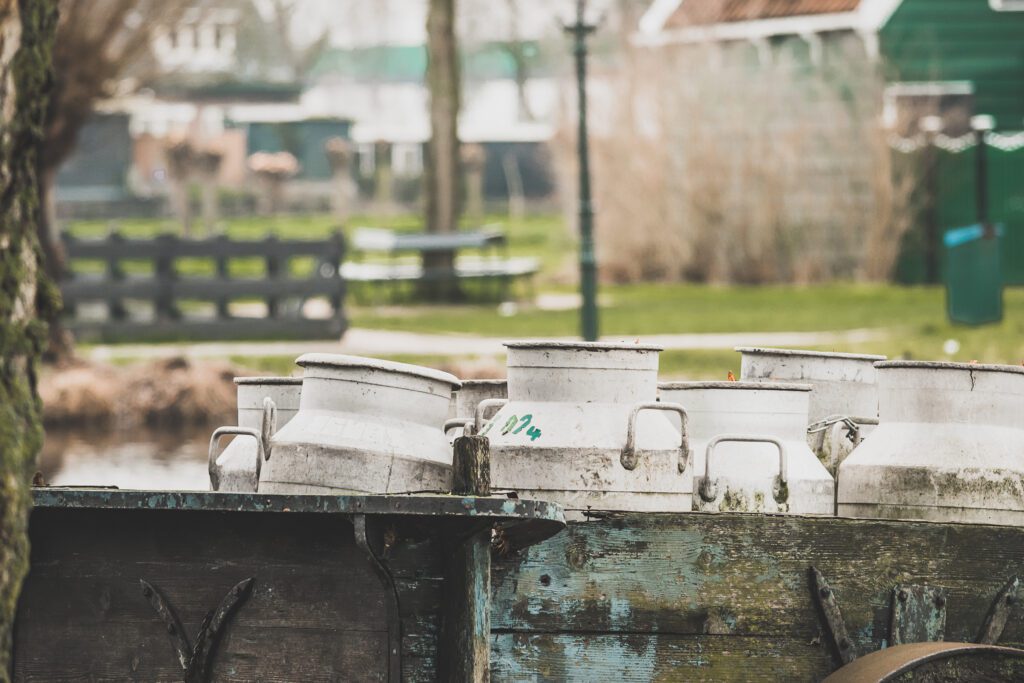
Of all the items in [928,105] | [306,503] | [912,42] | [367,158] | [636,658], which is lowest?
[636,658]

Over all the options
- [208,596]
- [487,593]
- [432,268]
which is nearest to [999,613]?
[487,593]

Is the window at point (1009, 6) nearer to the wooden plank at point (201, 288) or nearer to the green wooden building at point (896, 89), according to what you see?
the green wooden building at point (896, 89)

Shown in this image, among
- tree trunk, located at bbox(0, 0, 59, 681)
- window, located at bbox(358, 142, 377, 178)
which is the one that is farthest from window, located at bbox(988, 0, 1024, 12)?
window, located at bbox(358, 142, 377, 178)

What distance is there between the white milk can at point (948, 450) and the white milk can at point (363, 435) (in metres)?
1.05

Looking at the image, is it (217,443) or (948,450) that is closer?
(948,450)

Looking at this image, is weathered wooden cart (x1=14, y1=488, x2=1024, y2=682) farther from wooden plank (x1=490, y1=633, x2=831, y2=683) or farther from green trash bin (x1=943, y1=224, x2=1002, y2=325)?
green trash bin (x1=943, y1=224, x2=1002, y2=325)

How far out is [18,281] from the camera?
10.4 feet

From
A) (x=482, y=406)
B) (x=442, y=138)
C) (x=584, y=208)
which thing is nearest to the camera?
(x=482, y=406)

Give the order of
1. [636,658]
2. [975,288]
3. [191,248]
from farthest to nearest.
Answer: [191,248], [975,288], [636,658]

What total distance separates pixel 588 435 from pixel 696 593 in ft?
1.41

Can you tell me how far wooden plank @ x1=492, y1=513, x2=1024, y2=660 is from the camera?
13.3 feet

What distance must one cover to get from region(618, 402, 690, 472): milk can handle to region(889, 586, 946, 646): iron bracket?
56 centimetres

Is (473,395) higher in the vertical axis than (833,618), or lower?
higher

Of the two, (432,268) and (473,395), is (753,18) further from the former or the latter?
(473,395)
